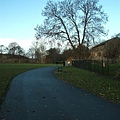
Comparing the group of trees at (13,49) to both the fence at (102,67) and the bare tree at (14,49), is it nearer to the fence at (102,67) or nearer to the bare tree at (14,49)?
the bare tree at (14,49)

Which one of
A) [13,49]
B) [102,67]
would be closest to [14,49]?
[13,49]

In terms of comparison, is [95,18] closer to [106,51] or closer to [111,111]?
[106,51]

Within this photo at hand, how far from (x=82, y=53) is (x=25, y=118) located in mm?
53088

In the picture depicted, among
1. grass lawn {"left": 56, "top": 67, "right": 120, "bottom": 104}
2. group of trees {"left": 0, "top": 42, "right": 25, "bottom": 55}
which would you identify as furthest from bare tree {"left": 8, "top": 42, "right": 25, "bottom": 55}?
grass lawn {"left": 56, "top": 67, "right": 120, "bottom": 104}

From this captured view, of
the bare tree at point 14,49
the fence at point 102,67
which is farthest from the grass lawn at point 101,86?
the bare tree at point 14,49

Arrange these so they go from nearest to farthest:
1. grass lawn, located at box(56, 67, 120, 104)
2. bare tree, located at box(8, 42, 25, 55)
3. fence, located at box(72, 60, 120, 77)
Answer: grass lawn, located at box(56, 67, 120, 104), fence, located at box(72, 60, 120, 77), bare tree, located at box(8, 42, 25, 55)

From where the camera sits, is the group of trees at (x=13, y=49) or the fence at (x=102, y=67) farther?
the group of trees at (x=13, y=49)

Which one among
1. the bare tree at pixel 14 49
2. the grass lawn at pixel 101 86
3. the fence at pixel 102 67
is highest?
the bare tree at pixel 14 49

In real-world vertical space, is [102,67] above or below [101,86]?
above

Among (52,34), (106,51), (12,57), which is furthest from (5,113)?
(12,57)

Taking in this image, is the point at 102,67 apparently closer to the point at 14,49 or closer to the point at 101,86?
the point at 101,86

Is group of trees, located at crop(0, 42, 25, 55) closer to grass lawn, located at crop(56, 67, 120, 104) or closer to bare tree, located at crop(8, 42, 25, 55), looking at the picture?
bare tree, located at crop(8, 42, 25, 55)

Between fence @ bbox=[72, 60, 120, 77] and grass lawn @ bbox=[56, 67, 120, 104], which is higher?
fence @ bbox=[72, 60, 120, 77]

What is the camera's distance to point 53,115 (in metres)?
7.43
